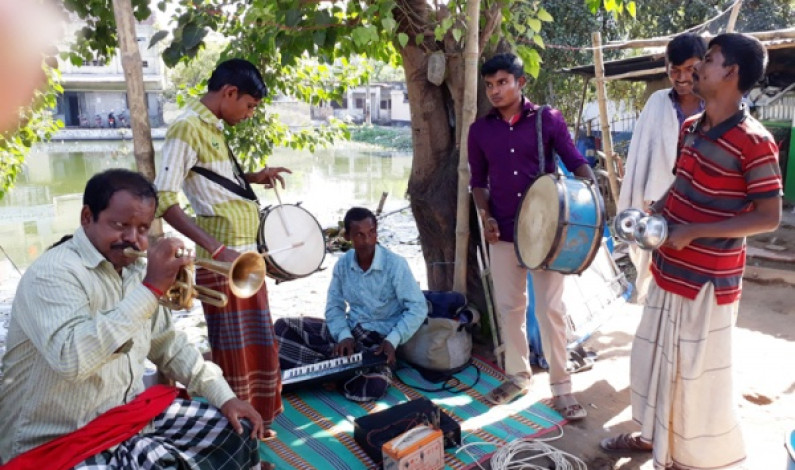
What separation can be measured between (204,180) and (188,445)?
117 centimetres

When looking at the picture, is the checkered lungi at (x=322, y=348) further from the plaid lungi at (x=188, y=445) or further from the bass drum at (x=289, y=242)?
the plaid lungi at (x=188, y=445)

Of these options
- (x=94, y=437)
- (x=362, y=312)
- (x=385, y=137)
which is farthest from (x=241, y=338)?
(x=385, y=137)

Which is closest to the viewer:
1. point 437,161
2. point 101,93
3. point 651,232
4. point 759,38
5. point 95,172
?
point 651,232

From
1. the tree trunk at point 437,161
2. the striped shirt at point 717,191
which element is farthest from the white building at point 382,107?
the striped shirt at point 717,191

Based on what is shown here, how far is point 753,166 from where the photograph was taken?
2.35m

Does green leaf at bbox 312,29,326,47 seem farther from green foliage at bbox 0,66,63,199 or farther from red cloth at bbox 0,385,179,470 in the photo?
green foliage at bbox 0,66,63,199

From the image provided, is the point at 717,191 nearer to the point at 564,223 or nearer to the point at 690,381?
the point at 564,223

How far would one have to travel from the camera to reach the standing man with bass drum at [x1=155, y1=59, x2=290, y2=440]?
2.69 meters

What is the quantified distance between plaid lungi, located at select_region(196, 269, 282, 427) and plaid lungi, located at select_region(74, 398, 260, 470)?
532 mm

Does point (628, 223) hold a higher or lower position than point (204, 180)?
lower

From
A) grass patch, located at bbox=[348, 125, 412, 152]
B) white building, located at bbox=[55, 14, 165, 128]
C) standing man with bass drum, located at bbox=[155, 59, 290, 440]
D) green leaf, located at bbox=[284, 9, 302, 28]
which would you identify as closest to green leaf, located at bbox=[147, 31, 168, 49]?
green leaf, located at bbox=[284, 9, 302, 28]

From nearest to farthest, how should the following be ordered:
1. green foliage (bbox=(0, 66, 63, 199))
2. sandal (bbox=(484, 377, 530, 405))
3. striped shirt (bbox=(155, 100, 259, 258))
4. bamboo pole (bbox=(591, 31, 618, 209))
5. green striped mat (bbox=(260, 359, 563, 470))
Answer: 1. striped shirt (bbox=(155, 100, 259, 258))
2. green striped mat (bbox=(260, 359, 563, 470))
3. sandal (bbox=(484, 377, 530, 405))
4. bamboo pole (bbox=(591, 31, 618, 209))
5. green foliage (bbox=(0, 66, 63, 199))

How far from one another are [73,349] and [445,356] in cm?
254

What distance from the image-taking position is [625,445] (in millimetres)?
3092
